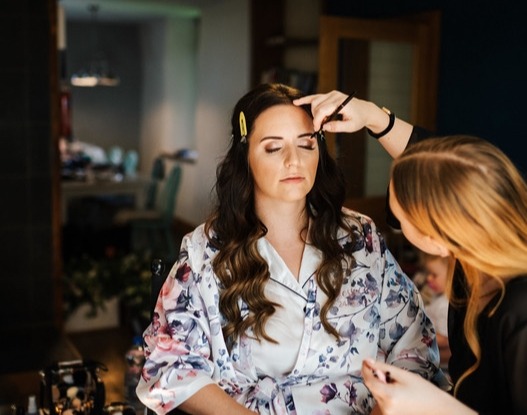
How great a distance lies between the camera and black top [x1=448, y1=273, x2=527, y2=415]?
1192 millimetres

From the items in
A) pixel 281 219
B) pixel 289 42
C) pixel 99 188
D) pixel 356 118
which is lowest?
pixel 99 188

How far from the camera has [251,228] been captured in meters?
1.82

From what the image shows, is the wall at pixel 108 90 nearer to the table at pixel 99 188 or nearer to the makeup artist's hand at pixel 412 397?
the table at pixel 99 188

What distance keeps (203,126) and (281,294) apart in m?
6.46

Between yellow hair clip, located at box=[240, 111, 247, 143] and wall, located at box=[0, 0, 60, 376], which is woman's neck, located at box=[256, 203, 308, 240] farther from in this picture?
wall, located at box=[0, 0, 60, 376]

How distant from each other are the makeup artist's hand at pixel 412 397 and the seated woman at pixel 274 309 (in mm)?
445

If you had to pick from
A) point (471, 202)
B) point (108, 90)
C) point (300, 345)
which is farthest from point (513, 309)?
point (108, 90)

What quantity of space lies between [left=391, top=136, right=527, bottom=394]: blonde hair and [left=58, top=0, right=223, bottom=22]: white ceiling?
6673mm

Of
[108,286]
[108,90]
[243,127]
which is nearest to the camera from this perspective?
[243,127]

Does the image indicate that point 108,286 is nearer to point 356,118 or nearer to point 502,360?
point 356,118

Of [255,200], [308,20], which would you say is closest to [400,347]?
[255,200]

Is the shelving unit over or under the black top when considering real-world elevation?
over

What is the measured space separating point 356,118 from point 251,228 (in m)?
0.37

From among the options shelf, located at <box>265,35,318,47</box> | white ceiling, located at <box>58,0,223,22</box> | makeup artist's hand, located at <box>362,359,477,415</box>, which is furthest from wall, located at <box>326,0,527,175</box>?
white ceiling, located at <box>58,0,223,22</box>
